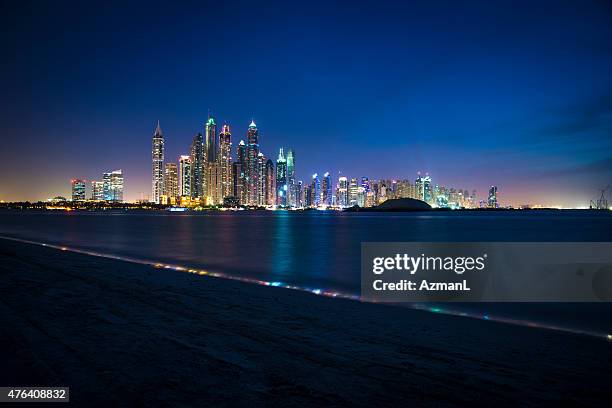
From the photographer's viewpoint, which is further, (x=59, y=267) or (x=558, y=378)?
(x=59, y=267)

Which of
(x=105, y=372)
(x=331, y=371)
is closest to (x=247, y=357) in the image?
(x=331, y=371)

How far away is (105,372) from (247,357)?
1837mm

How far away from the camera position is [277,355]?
19.3ft

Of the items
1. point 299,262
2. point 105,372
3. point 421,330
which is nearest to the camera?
point 105,372

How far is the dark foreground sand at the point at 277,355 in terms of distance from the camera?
181 inches

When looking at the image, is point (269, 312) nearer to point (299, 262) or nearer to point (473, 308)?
point (473, 308)

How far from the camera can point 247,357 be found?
5734mm

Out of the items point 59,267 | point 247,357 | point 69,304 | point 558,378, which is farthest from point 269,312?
point 59,267

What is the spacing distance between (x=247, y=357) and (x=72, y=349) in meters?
2.55

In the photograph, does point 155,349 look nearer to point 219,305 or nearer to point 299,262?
point 219,305

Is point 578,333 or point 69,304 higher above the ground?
point 69,304

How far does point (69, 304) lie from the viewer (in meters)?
8.78

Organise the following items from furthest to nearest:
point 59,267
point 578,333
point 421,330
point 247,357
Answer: point 59,267, point 578,333, point 421,330, point 247,357

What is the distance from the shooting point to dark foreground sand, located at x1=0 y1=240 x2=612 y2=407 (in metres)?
4.61
